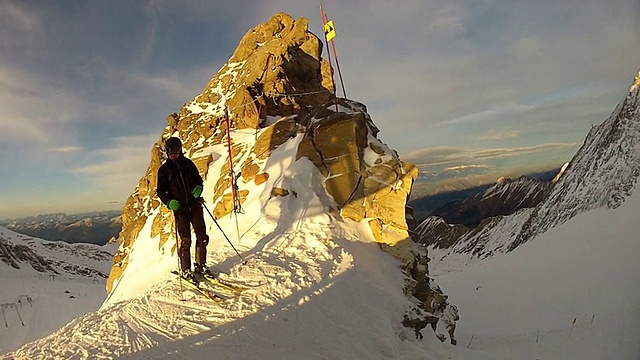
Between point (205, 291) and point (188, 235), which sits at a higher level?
point (188, 235)

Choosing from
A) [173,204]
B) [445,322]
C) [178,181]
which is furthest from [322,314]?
[445,322]

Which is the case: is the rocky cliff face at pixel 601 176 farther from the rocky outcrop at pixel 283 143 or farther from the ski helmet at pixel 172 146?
the ski helmet at pixel 172 146

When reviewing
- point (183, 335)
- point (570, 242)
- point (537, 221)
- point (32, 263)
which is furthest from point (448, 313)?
point (32, 263)

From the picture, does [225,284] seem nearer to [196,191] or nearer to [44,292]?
[196,191]

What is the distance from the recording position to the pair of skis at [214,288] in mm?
6719

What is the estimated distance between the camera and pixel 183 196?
7.14 metres

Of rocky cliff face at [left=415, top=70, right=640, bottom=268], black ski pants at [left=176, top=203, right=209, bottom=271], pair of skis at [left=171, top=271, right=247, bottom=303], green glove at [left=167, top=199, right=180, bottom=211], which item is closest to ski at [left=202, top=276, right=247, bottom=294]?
pair of skis at [left=171, top=271, right=247, bottom=303]

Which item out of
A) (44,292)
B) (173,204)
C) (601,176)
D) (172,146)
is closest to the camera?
(172,146)

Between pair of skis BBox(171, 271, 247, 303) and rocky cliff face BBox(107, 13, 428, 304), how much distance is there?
4.57m

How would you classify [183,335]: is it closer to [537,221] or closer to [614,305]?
[614,305]

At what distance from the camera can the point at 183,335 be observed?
5504 mm

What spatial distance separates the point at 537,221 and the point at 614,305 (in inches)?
770

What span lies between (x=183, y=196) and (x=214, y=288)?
6.04 feet

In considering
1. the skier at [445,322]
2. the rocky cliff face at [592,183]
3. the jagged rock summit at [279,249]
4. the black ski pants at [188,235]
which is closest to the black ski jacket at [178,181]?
the black ski pants at [188,235]
